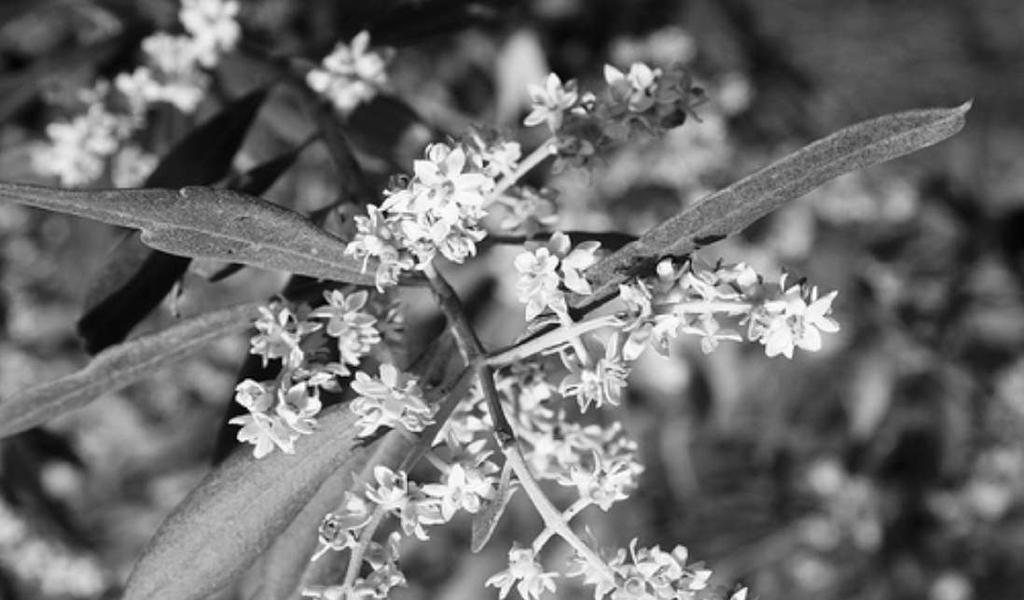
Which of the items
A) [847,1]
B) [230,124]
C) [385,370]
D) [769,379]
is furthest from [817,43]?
[385,370]

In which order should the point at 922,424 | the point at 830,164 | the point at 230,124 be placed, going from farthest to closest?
the point at 922,424, the point at 230,124, the point at 830,164

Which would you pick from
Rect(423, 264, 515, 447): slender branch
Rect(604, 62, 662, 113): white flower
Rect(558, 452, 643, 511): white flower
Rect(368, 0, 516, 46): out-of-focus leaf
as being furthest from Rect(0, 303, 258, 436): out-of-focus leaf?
Rect(368, 0, 516, 46): out-of-focus leaf

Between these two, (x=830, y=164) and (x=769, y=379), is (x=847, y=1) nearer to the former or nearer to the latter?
(x=769, y=379)

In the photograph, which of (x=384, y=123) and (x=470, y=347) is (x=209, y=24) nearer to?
(x=384, y=123)

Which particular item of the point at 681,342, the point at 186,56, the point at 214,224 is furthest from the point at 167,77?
the point at 681,342

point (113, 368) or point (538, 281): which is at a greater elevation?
point (538, 281)

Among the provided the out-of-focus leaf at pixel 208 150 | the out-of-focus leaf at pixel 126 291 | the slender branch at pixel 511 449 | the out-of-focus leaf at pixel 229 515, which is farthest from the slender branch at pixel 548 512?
the out-of-focus leaf at pixel 208 150

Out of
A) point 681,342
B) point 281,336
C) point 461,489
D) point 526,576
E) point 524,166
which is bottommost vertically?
point 681,342

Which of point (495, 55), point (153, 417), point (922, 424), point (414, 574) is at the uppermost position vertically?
point (495, 55)
